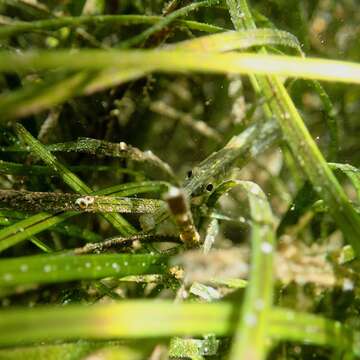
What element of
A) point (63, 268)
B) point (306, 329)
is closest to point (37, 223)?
point (63, 268)

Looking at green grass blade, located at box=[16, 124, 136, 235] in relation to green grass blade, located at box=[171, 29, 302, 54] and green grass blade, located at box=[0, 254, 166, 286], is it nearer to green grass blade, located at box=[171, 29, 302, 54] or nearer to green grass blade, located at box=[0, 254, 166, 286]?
green grass blade, located at box=[0, 254, 166, 286]

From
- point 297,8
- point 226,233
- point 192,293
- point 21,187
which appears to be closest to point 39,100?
point 192,293

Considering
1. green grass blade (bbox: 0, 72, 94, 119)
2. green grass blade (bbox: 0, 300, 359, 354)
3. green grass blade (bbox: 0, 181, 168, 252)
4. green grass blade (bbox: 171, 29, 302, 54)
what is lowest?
green grass blade (bbox: 0, 300, 359, 354)

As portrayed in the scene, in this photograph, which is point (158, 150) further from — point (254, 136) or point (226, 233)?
point (254, 136)

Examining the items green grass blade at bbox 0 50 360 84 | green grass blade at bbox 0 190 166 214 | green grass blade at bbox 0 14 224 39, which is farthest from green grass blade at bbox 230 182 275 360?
green grass blade at bbox 0 14 224 39

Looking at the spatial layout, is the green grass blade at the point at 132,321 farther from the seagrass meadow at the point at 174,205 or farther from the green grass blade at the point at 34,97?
the green grass blade at the point at 34,97

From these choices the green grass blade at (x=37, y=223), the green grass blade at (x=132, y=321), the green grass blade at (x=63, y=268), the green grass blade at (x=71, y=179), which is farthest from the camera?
the green grass blade at (x=71, y=179)

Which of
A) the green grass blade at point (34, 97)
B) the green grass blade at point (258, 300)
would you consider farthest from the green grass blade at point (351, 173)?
the green grass blade at point (34, 97)

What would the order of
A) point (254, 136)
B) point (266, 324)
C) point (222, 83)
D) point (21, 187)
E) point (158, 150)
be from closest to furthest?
1. point (266, 324)
2. point (254, 136)
3. point (21, 187)
4. point (222, 83)
5. point (158, 150)

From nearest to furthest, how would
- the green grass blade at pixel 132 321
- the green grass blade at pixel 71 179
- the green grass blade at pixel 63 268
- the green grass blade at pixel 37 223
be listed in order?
the green grass blade at pixel 132 321 → the green grass blade at pixel 63 268 → the green grass blade at pixel 37 223 → the green grass blade at pixel 71 179
